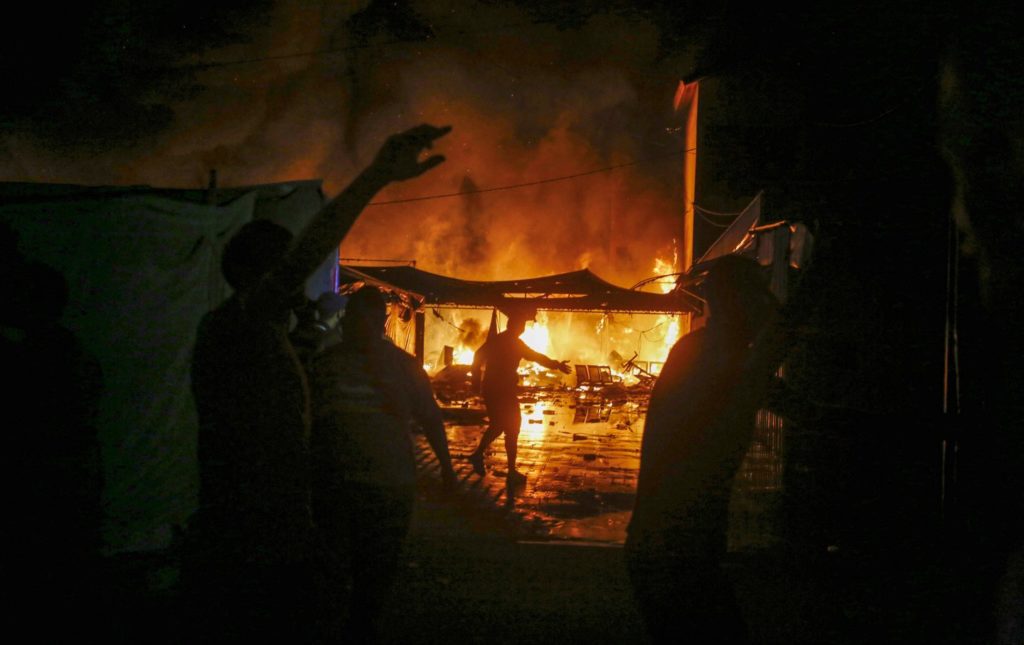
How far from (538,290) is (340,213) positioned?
1549 cm

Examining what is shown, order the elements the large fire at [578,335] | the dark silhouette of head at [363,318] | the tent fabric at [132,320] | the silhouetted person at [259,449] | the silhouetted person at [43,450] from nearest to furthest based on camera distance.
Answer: the silhouetted person at [259,449], the dark silhouette of head at [363,318], the silhouetted person at [43,450], the tent fabric at [132,320], the large fire at [578,335]

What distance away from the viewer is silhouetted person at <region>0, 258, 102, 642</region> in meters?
3.47

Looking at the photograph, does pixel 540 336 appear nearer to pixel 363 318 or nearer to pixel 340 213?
pixel 363 318

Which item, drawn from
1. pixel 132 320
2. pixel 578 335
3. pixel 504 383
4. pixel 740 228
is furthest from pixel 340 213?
pixel 578 335

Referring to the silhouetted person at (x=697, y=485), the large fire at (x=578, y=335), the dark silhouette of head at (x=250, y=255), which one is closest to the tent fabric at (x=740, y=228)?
the silhouetted person at (x=697, y=485)

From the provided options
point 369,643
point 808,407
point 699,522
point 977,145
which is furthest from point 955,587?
point 369,643

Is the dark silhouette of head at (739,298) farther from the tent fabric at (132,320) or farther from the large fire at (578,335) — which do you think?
the large fire at (578,335)

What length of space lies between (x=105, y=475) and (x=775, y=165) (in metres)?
20.2

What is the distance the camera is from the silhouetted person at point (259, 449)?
1804 millimetres

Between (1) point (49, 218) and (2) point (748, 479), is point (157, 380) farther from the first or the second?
(2) point (748, 479)

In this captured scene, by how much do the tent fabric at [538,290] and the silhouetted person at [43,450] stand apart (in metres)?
12.2

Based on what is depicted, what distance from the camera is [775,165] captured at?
20.3 meters

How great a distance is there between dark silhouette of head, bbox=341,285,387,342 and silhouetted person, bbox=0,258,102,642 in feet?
5.52

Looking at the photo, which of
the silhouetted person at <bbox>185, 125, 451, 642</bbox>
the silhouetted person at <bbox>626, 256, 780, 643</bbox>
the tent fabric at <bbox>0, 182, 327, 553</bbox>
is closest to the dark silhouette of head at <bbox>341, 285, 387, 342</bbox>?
the silhouetted person at <bbox>185, 125, 451, 642</bbox>
